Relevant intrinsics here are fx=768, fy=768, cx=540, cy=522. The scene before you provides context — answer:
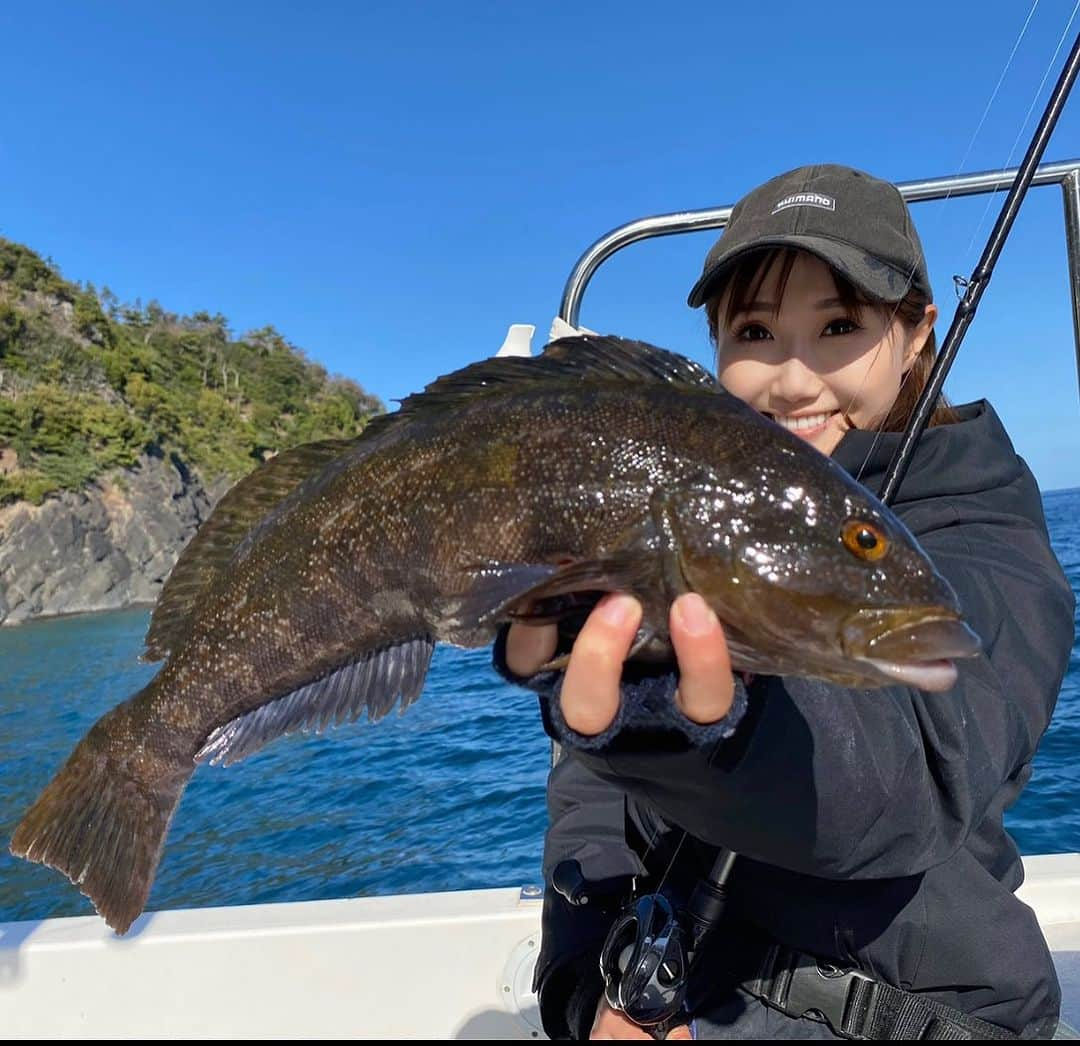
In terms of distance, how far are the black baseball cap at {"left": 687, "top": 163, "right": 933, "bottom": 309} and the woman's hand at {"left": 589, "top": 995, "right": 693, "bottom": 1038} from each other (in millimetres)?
2410

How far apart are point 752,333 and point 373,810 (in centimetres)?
874

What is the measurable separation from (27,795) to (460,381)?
44.4ft

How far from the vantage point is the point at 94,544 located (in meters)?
52.8

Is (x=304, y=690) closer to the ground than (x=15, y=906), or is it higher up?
higher up

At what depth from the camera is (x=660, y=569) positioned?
1.81 meters

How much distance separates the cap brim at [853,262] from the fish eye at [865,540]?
1041 mm

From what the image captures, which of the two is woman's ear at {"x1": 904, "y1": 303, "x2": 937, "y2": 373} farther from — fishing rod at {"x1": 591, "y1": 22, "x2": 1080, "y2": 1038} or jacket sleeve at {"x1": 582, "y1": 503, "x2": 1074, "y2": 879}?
jacket sleeve at {"x1": 582, "y1": 503, "x2": 1074, "y2": 879}

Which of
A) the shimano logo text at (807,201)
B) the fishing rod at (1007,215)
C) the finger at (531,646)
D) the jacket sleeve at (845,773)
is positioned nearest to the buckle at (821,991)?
the jacket sleeve at (845,773)

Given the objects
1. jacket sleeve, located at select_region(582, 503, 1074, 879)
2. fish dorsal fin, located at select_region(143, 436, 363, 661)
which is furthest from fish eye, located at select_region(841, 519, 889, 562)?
fish dorsal fin, located at select_region(143, 436, 363, 661)

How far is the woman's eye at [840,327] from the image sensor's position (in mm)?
2686

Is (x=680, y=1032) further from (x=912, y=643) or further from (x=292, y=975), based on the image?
(x=292, y=975)

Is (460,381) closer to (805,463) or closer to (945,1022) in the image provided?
(805,463)

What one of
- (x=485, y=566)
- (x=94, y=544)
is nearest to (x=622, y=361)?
(x=485, y=566)

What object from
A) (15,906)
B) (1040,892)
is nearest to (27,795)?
(15,906)
